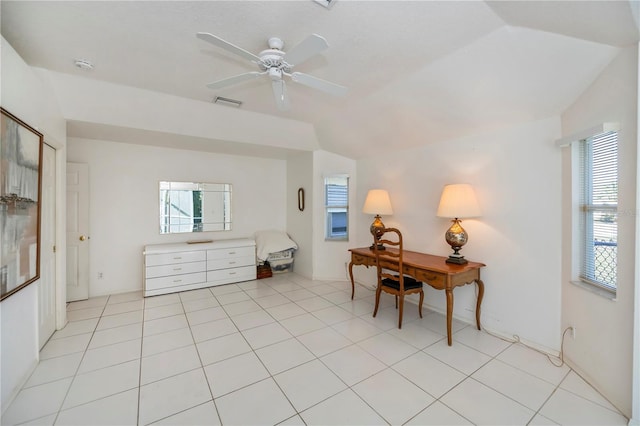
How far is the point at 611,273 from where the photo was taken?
77.1 inches

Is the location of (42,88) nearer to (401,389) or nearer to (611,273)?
(401,389)

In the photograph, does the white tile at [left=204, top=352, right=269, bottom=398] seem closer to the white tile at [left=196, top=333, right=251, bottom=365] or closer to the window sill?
the white tile at [left=196, top=333, right=251, bottom=365]

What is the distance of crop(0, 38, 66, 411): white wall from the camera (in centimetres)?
176

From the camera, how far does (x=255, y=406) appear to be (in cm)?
182

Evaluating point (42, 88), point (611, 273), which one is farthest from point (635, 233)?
point (42, 88)

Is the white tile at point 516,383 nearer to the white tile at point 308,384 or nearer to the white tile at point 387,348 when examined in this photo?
the white tile at point 387,348

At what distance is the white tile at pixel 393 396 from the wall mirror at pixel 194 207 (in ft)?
12.5

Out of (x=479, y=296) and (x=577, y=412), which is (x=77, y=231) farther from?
(x=577, y=412)

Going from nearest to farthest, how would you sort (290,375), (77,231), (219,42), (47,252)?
(219,42), (290,375), (47,252), (77,231)

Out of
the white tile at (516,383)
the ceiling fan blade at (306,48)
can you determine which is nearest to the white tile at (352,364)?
the white tile at (516,383)

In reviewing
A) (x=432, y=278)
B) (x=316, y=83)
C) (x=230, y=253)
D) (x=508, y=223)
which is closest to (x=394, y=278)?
(x=432, y=278)

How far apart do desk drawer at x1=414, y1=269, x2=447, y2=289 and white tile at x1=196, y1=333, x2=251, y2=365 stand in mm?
1876

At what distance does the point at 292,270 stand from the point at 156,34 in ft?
14.0

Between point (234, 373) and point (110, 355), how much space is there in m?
1.21
